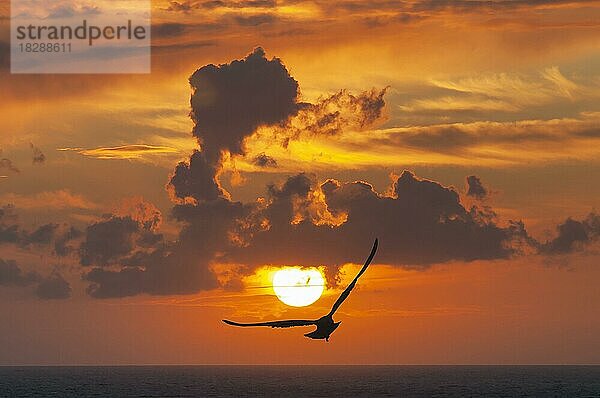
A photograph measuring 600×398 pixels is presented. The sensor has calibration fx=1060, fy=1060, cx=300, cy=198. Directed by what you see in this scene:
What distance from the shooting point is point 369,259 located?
3120 centimetres

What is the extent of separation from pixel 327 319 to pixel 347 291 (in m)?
1.21

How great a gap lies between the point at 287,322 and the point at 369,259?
10.2ft

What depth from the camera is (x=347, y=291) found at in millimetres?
32750

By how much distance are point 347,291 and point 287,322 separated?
2303 millimetres

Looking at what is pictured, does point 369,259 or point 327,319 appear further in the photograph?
point 327,319

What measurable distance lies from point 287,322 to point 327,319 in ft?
6.66

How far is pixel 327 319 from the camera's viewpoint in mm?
33250

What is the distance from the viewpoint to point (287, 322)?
31641 millimetres

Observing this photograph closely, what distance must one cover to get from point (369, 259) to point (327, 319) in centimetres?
310

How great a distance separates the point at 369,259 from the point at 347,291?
1971 mm
